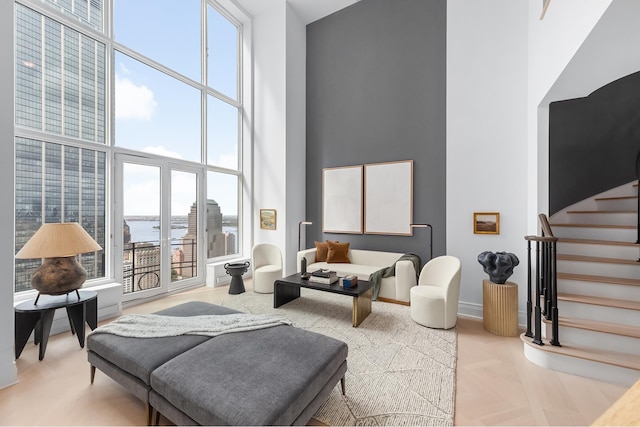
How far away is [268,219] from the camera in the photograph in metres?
5.71

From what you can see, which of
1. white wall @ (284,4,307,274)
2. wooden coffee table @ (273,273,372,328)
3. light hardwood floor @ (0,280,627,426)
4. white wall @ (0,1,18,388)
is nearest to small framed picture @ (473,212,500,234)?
light hardwood floor @ (0,280,627,426)

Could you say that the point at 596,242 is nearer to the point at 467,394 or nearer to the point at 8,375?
the point at 467,394

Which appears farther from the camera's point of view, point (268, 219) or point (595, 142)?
point (268, 219)

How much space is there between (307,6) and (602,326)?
6.69m

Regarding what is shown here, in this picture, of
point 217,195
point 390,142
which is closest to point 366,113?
point 390,142

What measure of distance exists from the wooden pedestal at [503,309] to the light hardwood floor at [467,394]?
1.15 feet

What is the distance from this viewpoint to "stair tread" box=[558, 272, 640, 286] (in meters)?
2.65

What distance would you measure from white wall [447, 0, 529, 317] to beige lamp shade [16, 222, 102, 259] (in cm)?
450

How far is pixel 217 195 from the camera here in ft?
18.0

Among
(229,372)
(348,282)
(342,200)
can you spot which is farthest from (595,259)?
(229,372)

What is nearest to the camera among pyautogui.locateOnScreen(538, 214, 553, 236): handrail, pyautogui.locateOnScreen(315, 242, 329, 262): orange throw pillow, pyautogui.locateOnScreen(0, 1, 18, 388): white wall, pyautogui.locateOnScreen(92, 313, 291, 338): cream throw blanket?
pyautogui.locateOnScreen(92, 313, 291, 338): cream throw blanket

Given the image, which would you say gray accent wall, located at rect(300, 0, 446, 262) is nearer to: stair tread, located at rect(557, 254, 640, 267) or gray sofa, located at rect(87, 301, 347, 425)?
stair tread, located at rect(557, 254, 640, 267)

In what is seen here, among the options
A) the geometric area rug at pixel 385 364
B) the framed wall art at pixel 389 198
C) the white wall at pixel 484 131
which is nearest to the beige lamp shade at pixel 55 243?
the geometric area rug at pixel 385 364

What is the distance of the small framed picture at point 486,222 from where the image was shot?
3.65m
